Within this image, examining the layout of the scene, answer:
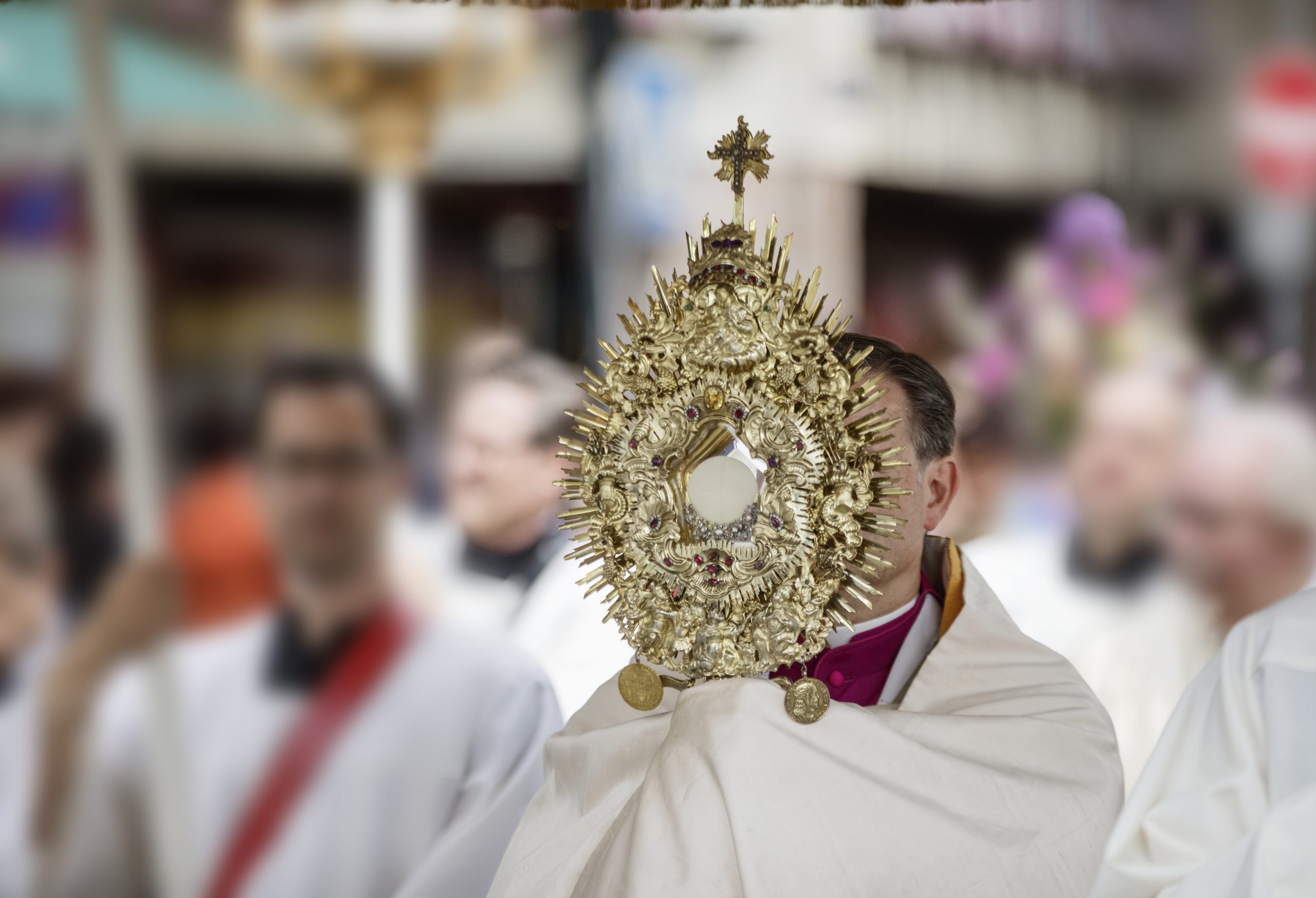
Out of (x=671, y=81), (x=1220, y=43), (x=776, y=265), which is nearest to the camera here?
(x=776, y=265)

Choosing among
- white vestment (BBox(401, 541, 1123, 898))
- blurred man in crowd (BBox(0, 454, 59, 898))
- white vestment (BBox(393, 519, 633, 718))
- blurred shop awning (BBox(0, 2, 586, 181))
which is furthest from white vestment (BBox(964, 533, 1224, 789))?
blurred man in crowd (BBox(0, 454, 59, 898))

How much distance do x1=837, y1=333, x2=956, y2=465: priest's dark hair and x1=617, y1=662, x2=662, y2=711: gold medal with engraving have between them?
417mm

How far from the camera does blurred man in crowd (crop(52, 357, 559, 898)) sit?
7.70 ft

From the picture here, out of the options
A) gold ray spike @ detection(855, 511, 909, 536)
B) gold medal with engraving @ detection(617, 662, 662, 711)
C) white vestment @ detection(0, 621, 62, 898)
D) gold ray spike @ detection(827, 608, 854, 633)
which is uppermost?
gold ray spike @ detection(855, 511, 909, 536)

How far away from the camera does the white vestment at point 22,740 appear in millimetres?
2465

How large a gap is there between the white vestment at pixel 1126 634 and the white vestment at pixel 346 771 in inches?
32.5

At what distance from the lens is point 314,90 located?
2.45 metres

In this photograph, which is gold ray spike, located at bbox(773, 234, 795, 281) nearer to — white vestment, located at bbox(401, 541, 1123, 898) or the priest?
the priest

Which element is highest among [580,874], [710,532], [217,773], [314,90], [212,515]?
[314,90]

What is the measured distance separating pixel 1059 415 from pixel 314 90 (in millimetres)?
1467

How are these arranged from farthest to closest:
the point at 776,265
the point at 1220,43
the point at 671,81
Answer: the point at 671,81
the point at 1220,43
the point at 776,265

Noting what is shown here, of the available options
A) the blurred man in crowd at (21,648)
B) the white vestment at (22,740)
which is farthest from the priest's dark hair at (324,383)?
the white vestment at (22,740)

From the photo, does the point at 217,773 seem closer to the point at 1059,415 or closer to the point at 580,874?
the point at 580,874

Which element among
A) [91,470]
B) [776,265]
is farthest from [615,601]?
[91,470]
